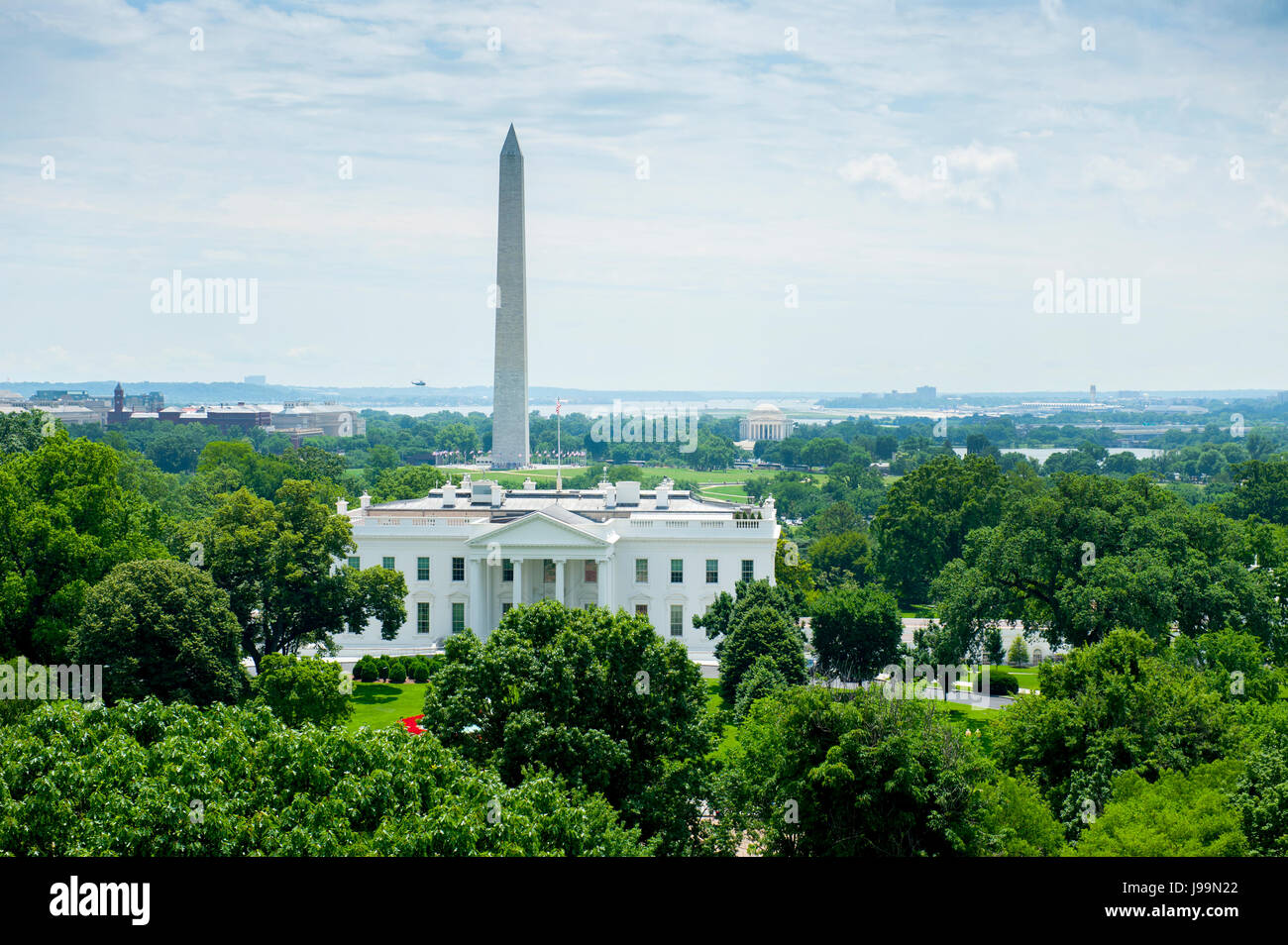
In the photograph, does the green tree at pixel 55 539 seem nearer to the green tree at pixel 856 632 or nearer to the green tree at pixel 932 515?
the green tree at pixel 856 632

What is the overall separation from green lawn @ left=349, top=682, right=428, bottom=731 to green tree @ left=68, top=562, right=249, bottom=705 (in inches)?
280

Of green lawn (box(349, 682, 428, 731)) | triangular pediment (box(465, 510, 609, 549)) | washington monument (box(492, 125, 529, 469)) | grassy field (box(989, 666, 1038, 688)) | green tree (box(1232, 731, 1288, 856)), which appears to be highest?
washington monument (box(492, 125, 529, 469))

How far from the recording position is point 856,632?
5588 centimetres

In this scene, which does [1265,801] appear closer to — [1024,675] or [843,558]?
[1024,675]

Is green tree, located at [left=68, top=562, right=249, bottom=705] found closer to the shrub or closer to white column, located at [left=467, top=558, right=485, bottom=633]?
white column, located at [left=467, top=558, right=485, bottom=633]

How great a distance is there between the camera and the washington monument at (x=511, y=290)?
117562mm

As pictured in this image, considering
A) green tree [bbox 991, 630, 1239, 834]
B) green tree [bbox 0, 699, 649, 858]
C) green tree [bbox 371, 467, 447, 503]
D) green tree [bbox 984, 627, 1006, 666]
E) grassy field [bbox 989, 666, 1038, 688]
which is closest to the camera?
green tree [bbox 0, 699, 649, 858]

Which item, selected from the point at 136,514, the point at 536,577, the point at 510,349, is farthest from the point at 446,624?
the point at 510,349

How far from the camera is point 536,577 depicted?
69500mm

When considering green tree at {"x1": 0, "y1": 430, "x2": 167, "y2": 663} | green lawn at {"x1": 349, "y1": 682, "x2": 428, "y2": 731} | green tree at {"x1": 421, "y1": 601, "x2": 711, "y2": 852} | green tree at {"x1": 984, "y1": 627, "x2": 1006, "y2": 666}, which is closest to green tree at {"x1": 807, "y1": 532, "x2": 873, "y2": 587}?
green tree at {"x1": 984, "y1": 627, "x2": 1006, "y2": 666}

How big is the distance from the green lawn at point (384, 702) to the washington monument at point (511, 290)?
212 feet

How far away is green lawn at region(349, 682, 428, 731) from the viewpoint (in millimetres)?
51531
